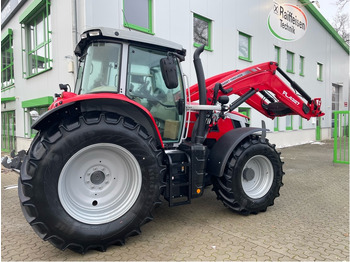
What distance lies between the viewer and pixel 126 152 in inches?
124

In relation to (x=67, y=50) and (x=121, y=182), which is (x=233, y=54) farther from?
(x=121, y=182)

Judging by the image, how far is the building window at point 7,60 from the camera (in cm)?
1179

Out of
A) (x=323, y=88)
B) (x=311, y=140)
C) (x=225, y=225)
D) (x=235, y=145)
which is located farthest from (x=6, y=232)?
(x=323, y=88)

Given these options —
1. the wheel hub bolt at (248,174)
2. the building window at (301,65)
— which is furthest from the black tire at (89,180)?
the building window at (301,65)

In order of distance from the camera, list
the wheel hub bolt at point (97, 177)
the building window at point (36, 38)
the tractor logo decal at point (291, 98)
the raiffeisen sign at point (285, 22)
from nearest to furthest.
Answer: the wheel hub bolt at point (97, 177) < the tractor logo decal at point (291, 98) < the building window at point (36, 38) < the raiffeisen sign at point (285, 22)

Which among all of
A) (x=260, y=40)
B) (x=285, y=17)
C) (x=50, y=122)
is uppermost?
(x=285, y=17)

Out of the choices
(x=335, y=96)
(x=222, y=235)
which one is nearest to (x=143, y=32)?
(x=222, y=235)

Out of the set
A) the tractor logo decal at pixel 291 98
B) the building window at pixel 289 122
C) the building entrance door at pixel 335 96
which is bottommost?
the building window at pixel 289 122

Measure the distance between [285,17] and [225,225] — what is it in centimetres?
1239

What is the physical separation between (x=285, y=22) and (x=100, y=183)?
13.1 m

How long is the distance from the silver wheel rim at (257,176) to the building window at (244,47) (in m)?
7.78

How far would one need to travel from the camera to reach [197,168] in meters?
3.79

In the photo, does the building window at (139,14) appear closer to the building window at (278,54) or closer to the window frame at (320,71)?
the building window at (278,54)

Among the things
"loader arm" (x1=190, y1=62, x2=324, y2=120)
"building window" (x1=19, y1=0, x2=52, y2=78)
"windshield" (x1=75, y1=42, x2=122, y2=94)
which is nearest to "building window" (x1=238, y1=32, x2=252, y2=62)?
"loader arm" (x1=190, y1=62, x2=324, y2=120)
